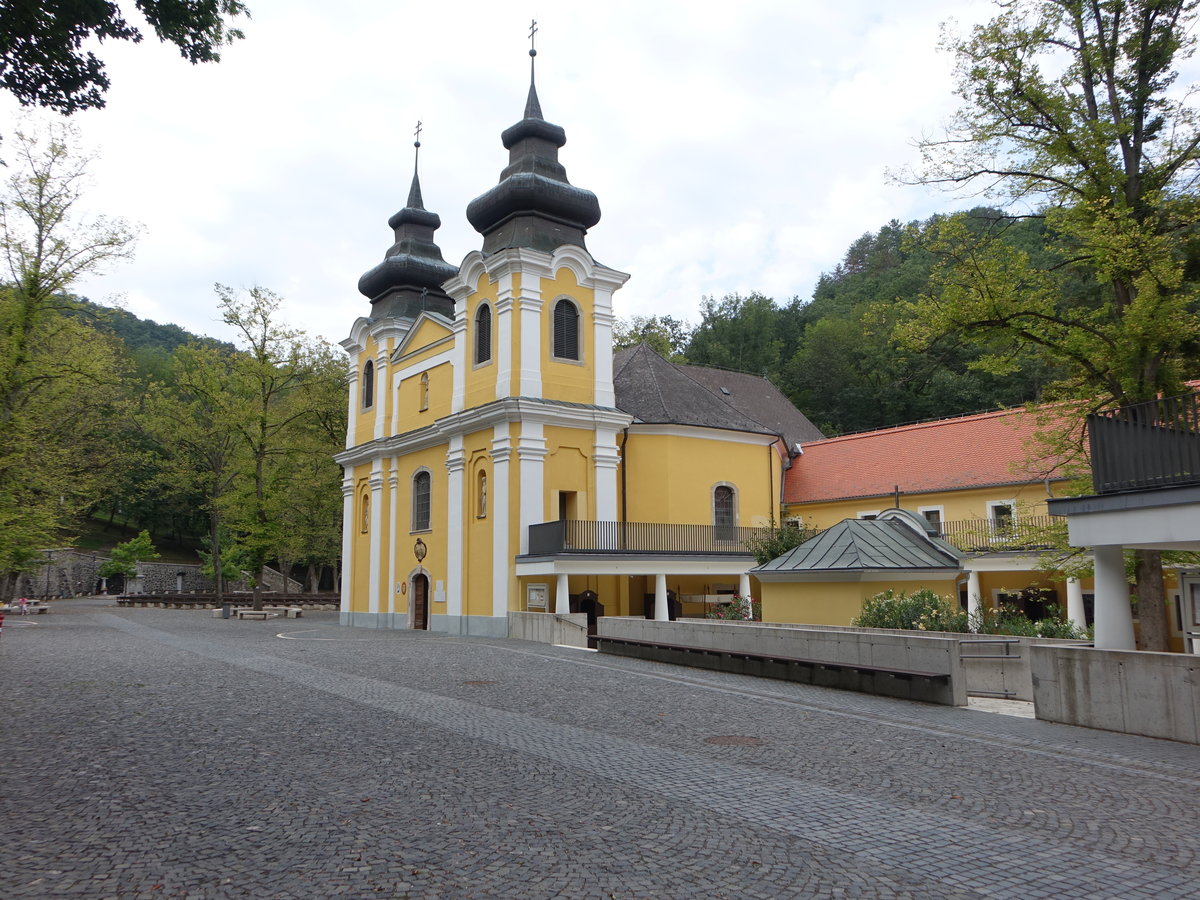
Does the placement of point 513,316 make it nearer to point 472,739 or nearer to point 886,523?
point 886,523

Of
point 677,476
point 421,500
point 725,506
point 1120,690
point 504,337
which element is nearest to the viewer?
point 1120,690

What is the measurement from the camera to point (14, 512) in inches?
933

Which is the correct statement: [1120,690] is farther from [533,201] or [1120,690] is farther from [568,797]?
[533,201]

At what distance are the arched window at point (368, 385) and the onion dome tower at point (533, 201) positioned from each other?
8.57 m

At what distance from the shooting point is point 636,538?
2623 centimetres

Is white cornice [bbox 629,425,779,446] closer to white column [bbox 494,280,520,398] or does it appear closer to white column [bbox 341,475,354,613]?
white column [bbox 494,280,520,398]

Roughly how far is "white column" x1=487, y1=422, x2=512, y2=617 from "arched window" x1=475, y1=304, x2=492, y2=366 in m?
2.99

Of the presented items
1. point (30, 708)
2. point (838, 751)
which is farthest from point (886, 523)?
point (30, 708)

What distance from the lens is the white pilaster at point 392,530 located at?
104 feet

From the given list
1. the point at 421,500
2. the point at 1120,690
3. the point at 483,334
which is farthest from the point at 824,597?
the point at 421,500

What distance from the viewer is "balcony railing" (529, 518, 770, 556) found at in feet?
80.0

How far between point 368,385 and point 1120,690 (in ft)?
98.4

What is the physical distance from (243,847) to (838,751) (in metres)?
5.72

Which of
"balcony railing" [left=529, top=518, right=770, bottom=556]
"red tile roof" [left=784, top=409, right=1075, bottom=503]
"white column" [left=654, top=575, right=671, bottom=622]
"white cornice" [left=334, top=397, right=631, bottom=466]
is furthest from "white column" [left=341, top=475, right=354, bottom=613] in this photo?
"red tile roof" [left=784, top=409, right=1075, bottom=503]
